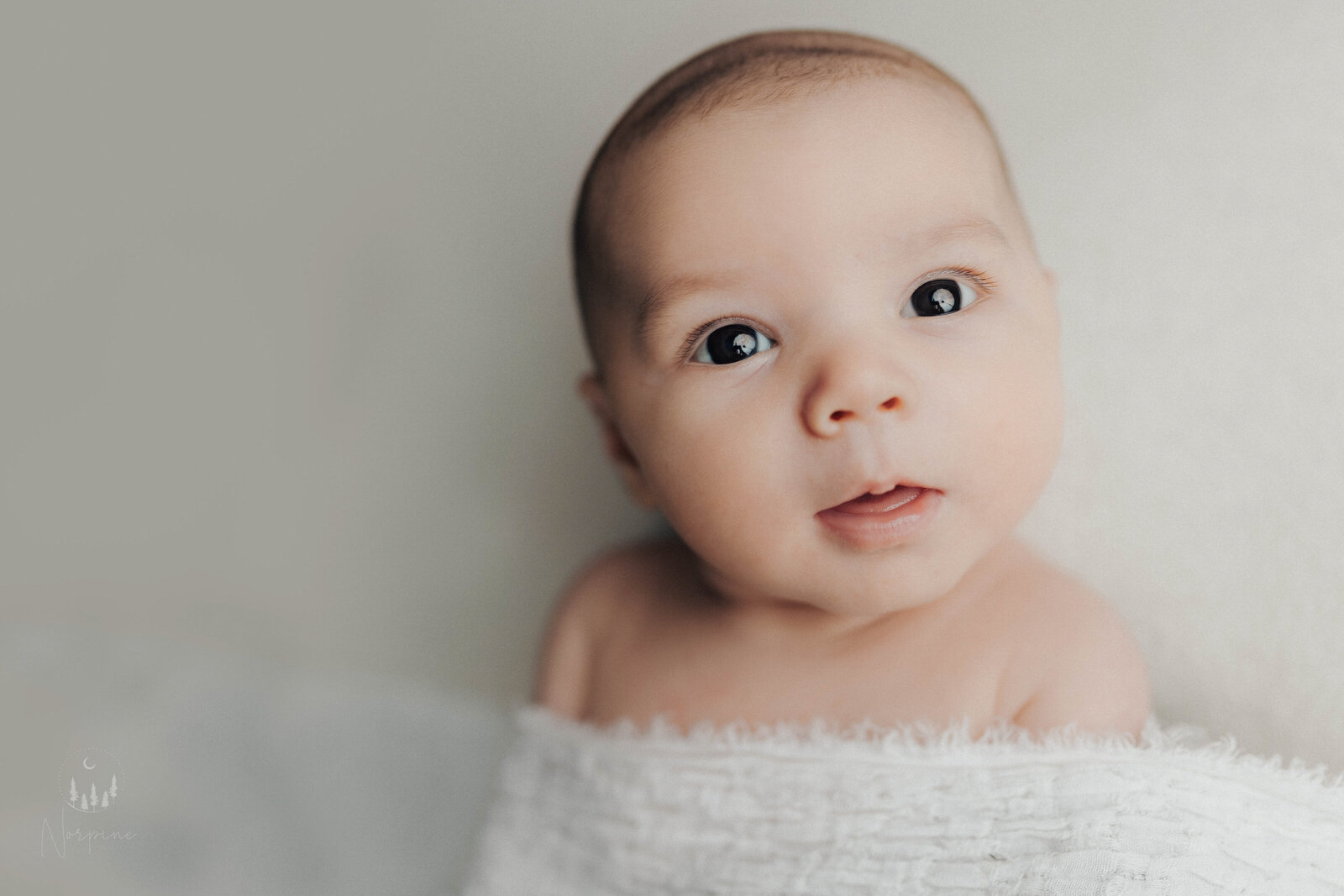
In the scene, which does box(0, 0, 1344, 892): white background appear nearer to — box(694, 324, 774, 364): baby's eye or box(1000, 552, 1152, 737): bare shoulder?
box(1000, 552, 1152, 737): bare shoulder

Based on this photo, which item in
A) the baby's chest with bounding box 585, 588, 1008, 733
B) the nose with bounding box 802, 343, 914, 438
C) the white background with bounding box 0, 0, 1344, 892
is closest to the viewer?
the nose with bounding box 802, 343, 914, 438

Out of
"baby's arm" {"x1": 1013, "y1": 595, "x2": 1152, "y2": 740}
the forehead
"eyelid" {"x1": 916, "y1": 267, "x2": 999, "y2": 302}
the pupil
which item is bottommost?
"baby's arm" {"x1": 1013, "y1": 595, "x2": 1152, "y2": 740}

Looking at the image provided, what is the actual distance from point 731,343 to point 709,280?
0.05m

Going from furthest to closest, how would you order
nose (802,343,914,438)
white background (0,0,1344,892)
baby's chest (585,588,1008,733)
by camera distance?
white background (0,0,1344,892), baby's chest (585,588,1008,733), nose (802,343,914,438)

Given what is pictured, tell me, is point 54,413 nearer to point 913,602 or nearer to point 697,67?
point 697,67

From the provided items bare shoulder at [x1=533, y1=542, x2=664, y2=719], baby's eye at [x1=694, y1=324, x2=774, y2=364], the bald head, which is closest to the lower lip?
baby's eye at [x1=694, y1=324, x2=774, y2=364]

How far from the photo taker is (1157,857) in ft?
2.55

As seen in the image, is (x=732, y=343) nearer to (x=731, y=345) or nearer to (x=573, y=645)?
(x=731, y=345)

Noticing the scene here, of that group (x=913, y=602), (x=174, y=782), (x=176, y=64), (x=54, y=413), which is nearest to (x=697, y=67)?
(x=913, y=602)

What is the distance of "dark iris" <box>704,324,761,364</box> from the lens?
863 mm

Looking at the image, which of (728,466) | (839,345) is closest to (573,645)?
(728,466)

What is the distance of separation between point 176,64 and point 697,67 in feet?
3.01

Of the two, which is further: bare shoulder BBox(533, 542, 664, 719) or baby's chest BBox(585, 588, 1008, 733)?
bare shoulder BBox(533, 542, 664, 719)

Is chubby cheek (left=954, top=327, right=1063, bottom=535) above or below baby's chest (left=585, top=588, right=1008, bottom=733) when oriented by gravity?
above
